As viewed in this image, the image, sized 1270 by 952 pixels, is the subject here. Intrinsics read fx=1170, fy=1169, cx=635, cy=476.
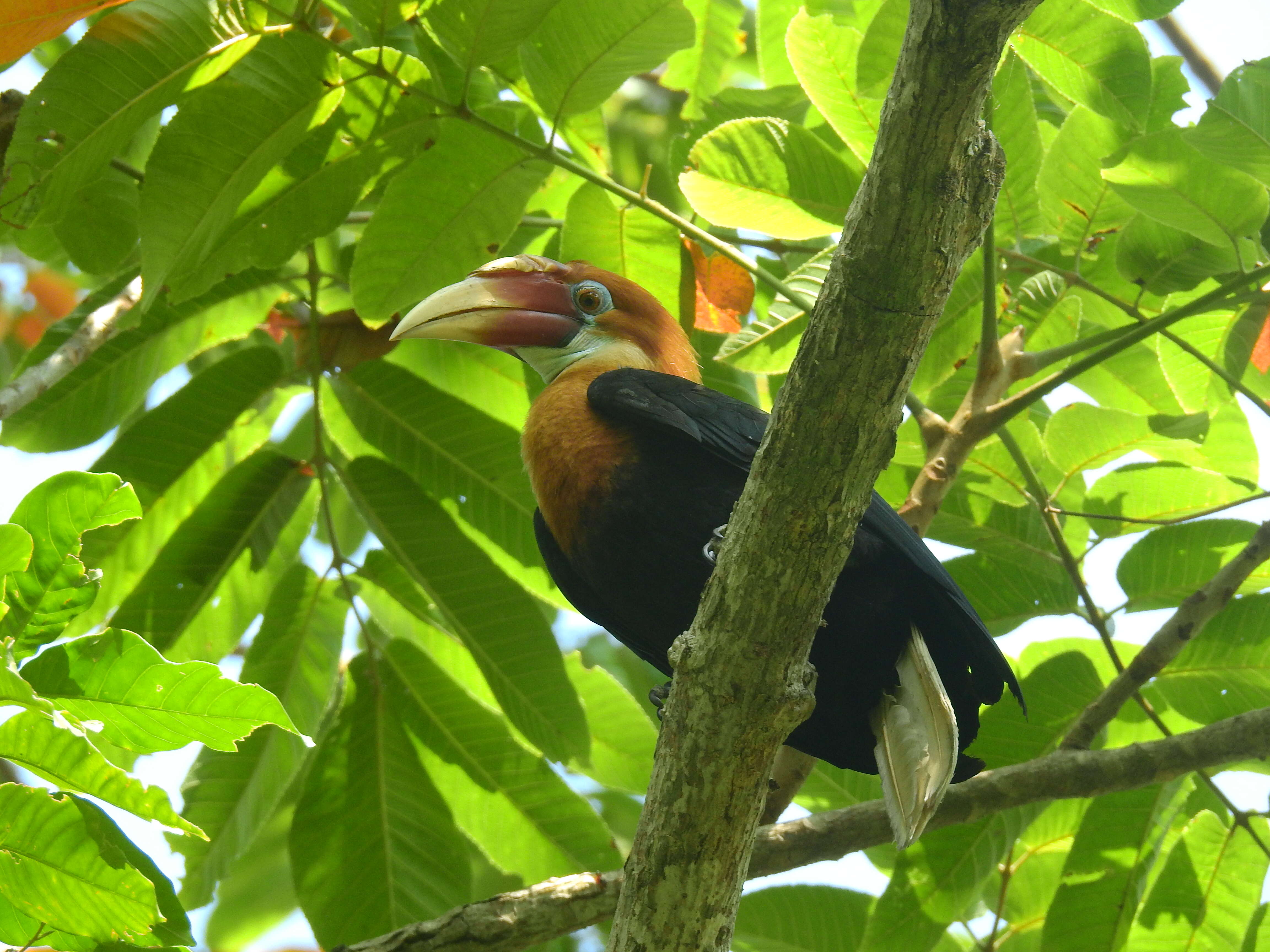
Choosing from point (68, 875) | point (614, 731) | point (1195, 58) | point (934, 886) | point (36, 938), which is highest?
point (1195, 58)

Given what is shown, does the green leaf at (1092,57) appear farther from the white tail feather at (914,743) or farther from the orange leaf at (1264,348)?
the white tail feather at (914,743)

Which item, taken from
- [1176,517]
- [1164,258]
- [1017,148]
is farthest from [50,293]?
[1176,517]

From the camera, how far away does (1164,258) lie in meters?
3.01

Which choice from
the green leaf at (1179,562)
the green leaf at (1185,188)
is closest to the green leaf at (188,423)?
the green leaf at (1185,188)

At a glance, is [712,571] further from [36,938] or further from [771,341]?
[36,938]

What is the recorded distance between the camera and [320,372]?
344cm

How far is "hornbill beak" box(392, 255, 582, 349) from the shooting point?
10.6ft

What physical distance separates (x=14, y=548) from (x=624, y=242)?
201 centimetres

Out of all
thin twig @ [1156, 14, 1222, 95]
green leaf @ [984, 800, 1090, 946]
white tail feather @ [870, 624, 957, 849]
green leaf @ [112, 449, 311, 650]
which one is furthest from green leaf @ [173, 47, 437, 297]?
thin twig @ [1156, 14, 1222, 95]

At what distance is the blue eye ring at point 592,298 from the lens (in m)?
3.53

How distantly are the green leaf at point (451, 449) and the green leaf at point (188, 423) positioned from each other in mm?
278

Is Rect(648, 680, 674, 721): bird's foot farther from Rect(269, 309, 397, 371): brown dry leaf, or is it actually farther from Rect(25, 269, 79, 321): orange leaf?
Rect(25, 269, 79, 321): orange leaf

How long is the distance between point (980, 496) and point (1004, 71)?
1121mm

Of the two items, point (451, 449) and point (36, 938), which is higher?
point (451, 449)
